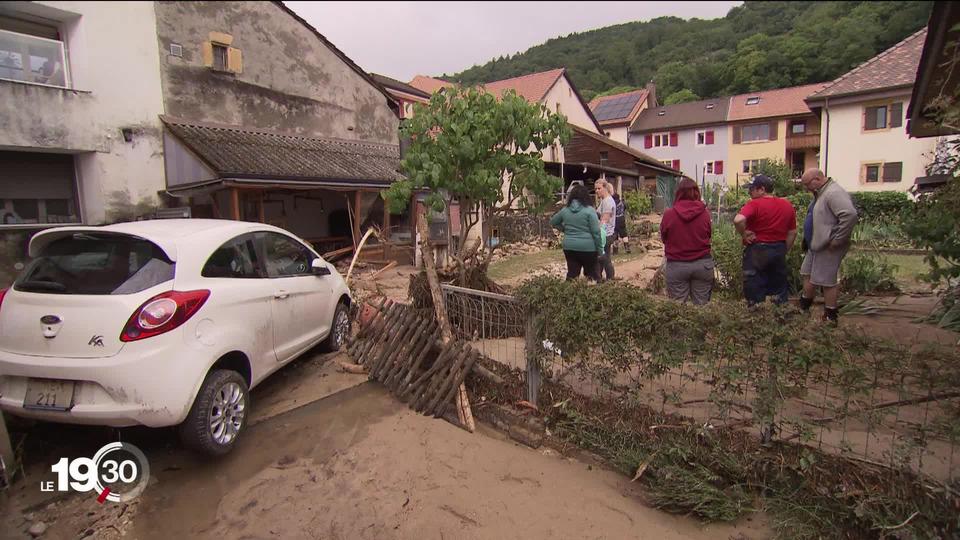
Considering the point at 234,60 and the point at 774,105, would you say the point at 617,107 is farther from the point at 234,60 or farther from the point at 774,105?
the point at 234,60

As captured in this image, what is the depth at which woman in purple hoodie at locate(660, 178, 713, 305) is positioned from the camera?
15.8ft

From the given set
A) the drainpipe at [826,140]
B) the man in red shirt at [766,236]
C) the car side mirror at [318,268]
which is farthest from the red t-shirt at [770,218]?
the drainpipe at [826,140]

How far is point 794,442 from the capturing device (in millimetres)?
2814

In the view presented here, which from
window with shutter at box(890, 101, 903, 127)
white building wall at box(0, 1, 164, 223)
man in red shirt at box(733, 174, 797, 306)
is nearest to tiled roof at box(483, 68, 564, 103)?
window with shutter at box(890, 101, 903, 127)

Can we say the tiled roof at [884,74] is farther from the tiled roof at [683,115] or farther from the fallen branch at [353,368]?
the fallen branch at [353,368]

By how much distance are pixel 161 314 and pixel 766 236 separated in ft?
17.9

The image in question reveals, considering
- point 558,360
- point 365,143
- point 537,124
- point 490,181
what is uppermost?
point 365,143

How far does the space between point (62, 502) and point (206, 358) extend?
45.8 inches

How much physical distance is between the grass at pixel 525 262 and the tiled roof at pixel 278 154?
3.39m

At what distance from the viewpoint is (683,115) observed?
46.4 m

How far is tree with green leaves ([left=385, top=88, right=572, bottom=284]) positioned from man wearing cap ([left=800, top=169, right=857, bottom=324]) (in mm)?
2617

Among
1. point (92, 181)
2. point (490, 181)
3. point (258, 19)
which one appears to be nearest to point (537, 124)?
point (490, 181)

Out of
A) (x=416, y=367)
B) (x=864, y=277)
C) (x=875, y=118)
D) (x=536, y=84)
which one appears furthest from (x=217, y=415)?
(x=875, y=118)

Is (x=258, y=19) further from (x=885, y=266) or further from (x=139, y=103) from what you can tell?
(x=885, y=266)
